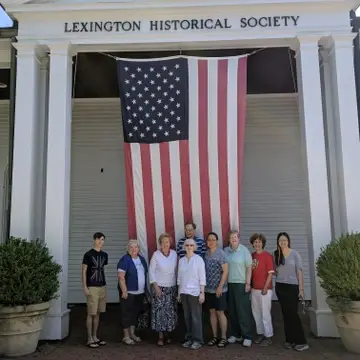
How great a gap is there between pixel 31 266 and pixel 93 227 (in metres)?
4.44

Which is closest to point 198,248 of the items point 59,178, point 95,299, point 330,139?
point 95,299

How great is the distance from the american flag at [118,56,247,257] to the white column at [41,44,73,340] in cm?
104

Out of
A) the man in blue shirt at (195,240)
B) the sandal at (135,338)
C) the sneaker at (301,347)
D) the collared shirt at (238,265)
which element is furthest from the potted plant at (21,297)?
the sneaker at (301,347)

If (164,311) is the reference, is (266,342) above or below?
below

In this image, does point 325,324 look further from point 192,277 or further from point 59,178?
point 59,178

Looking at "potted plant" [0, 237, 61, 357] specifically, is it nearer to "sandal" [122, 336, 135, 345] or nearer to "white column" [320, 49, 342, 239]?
"sandal" [122, 336, 135, 345]

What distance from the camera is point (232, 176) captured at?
7.85 m

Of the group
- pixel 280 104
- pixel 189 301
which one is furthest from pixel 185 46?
pixel 189 301

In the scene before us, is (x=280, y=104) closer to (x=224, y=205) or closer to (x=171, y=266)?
(x=224, y=205)

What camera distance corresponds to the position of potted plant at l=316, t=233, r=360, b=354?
6.27 m

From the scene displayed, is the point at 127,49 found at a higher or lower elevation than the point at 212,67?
higher

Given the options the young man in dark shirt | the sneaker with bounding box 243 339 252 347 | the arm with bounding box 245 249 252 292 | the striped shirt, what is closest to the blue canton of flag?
the striped shirt

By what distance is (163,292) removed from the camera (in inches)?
274

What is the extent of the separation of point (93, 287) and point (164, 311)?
45.9 inches
